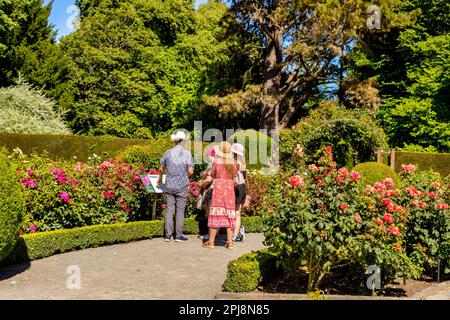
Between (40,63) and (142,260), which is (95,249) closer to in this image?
(142,260)

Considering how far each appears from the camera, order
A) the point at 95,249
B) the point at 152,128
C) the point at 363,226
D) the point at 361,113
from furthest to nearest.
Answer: the point at 152,128 < the point at 361,113 < the point at 95,249 < the point at 363,226

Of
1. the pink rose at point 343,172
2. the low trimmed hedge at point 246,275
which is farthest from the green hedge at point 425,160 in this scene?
the pink rose at point 343,172

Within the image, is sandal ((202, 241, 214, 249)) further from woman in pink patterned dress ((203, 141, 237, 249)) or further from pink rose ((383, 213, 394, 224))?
pink rose ((383, 213, 394, 224))

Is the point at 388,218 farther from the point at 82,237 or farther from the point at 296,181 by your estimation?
the point at 82,237

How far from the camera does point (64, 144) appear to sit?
2130 cm

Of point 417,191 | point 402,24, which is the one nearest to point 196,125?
point 402,24

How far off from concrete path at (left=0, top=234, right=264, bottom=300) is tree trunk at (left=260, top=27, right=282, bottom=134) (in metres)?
16.4

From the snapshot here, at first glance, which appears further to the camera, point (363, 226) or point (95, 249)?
point (95, 249)

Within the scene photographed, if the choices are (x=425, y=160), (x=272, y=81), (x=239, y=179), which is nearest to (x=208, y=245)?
(x=239, y=179)

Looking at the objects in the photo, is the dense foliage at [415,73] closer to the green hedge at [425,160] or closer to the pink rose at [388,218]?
the green hedge at [425,160]

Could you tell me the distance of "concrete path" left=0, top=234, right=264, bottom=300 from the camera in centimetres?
548

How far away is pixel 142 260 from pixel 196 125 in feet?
77.0

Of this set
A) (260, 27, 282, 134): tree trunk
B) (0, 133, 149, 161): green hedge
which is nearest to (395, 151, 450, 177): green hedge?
(260, 27, 282, 134): tree trunk
